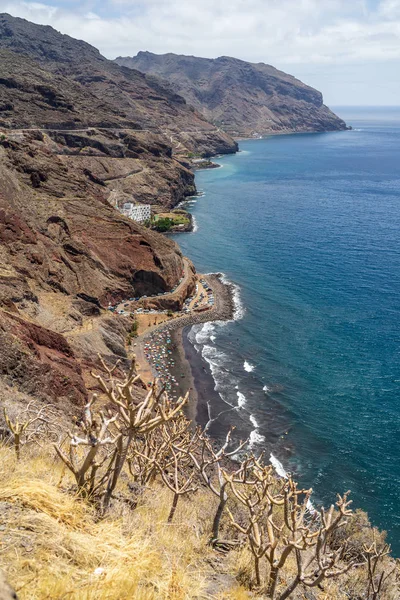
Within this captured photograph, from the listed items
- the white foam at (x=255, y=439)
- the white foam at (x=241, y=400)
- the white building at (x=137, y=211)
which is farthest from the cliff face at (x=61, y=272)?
the white building at (x=137, y=211)

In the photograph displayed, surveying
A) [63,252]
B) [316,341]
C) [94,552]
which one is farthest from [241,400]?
[94,552]

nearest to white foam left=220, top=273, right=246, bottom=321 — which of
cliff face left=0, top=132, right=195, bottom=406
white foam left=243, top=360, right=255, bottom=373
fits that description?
cliff face left=0, top=132, right=195, bottom=406

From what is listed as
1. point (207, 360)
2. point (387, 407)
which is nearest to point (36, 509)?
point (387, 407)

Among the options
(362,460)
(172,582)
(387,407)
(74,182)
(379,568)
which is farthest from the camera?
(74,182)

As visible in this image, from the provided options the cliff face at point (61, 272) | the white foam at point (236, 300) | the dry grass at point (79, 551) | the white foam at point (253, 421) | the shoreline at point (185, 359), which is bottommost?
the white foam at point (253, 421)

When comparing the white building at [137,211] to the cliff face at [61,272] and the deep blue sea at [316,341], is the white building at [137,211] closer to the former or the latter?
the deep blue sea at [316,341]

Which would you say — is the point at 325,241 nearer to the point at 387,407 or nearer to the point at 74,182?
the point at 74,182
